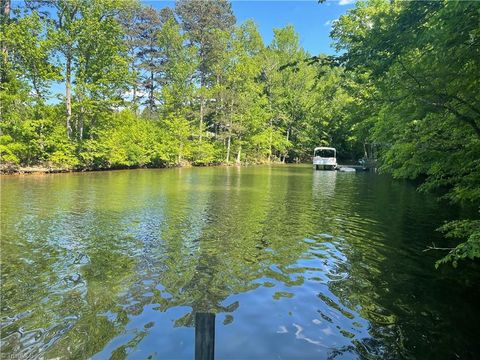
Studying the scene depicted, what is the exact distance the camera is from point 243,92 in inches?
1914

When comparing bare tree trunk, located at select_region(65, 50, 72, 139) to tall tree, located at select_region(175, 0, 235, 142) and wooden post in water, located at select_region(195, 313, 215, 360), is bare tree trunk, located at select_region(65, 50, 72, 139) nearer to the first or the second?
tall tree, located at select_region(175, 0, 235, 142)

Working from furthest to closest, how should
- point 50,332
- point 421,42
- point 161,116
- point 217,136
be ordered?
point 217,136
point 161,116
point 421,42
point 50,332

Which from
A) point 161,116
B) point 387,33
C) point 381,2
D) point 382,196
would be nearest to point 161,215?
point 387,33

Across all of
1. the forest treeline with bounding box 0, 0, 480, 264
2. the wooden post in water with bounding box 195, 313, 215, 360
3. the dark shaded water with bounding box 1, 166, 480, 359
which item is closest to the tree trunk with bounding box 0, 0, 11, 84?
the forest treeline with bounding box 0, 0, 480, 264

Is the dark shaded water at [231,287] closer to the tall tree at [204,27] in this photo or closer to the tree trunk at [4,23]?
the tree trunk at [4,23]

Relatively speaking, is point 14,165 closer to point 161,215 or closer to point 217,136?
point 161,215

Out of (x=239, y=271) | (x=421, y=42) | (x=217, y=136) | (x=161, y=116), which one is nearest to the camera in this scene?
(x=421, y=42)

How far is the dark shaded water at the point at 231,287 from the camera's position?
4.52 m

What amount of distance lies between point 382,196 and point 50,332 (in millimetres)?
16647

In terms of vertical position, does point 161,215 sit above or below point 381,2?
below

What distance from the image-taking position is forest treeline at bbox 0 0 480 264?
6.37 m

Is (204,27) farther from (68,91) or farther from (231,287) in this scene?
(231,287)

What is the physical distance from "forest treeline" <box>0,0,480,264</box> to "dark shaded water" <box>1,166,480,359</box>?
115 cm

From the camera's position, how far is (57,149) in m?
28.3
